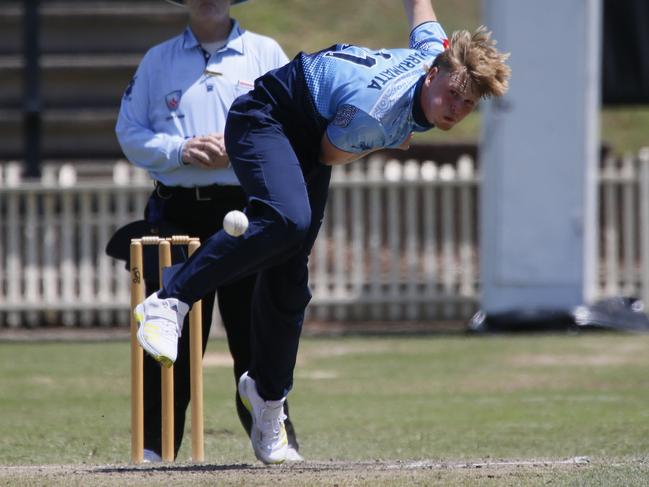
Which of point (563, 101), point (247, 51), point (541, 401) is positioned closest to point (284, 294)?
point (247, 51)

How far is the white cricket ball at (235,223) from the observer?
4633 millimetres

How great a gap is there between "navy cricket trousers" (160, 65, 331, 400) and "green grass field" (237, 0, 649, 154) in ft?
48.8

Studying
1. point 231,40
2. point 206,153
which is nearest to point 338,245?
point 231,40

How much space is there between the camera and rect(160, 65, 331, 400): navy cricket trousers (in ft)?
15.5

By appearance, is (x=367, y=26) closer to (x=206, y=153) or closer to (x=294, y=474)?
(x=206, y=153)

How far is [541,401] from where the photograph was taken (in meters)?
8.18

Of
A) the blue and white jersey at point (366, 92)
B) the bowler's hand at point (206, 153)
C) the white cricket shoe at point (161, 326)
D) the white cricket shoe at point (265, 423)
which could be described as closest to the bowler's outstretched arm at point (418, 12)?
the blue and white jersey at point (366, 92)

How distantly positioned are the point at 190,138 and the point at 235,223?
125 cm

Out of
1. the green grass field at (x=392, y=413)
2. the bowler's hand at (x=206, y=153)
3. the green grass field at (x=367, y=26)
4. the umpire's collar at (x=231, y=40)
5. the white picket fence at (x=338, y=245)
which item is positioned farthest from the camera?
the green grass field at (x=367, y=26)

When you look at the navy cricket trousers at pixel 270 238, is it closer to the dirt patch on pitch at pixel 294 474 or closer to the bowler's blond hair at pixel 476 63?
the dirt patch on pitch at pixel 294 474

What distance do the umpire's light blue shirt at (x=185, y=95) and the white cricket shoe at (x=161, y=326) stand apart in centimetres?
108

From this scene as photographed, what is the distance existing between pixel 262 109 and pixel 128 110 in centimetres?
125

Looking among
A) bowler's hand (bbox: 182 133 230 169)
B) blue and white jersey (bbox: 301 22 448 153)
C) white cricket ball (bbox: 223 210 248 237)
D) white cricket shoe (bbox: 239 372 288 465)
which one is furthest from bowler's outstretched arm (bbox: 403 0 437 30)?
white cricket shoe (bbox: 239 372 288 465)

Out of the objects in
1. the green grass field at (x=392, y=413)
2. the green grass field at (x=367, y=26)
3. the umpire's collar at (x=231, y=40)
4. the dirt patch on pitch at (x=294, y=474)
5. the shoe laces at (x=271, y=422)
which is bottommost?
the green grass field at (x=392, y=413)
